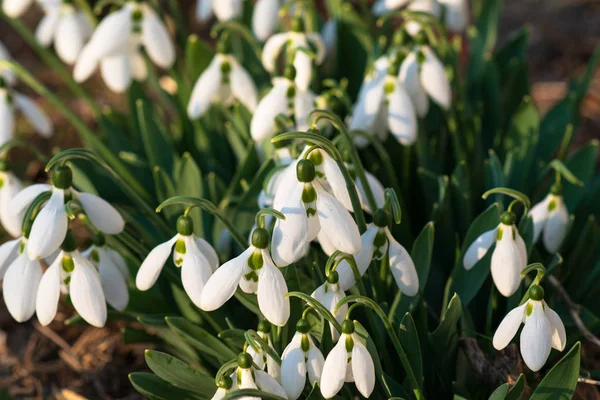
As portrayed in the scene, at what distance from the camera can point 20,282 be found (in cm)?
121

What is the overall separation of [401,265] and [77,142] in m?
1.97

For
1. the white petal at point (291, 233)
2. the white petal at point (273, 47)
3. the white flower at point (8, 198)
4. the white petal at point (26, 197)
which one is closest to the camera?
the white petal at point (291, 233)

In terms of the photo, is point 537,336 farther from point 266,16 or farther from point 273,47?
point 266,16

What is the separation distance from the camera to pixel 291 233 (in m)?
1.09

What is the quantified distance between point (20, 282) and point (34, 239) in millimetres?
95

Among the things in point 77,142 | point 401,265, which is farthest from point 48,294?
point 77,142

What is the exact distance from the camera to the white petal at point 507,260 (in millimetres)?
1252

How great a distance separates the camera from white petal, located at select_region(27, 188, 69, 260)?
1.16 m

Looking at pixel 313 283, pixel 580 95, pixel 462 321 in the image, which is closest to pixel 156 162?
pixel 313 283

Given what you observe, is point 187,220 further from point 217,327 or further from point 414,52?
point 414,52

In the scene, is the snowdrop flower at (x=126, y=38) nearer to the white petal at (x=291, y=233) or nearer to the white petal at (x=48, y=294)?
the white petal at (x=48, y=294)

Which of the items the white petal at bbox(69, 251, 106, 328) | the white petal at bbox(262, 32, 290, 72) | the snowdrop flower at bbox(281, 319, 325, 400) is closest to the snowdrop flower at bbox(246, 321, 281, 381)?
the snowdrop flower at bbox(281, 319, 325, 400)

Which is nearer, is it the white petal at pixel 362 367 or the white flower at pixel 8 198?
the white petal at pixel 362 367

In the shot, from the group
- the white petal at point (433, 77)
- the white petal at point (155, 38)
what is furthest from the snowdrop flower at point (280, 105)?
the white petal at point (155, 38)
